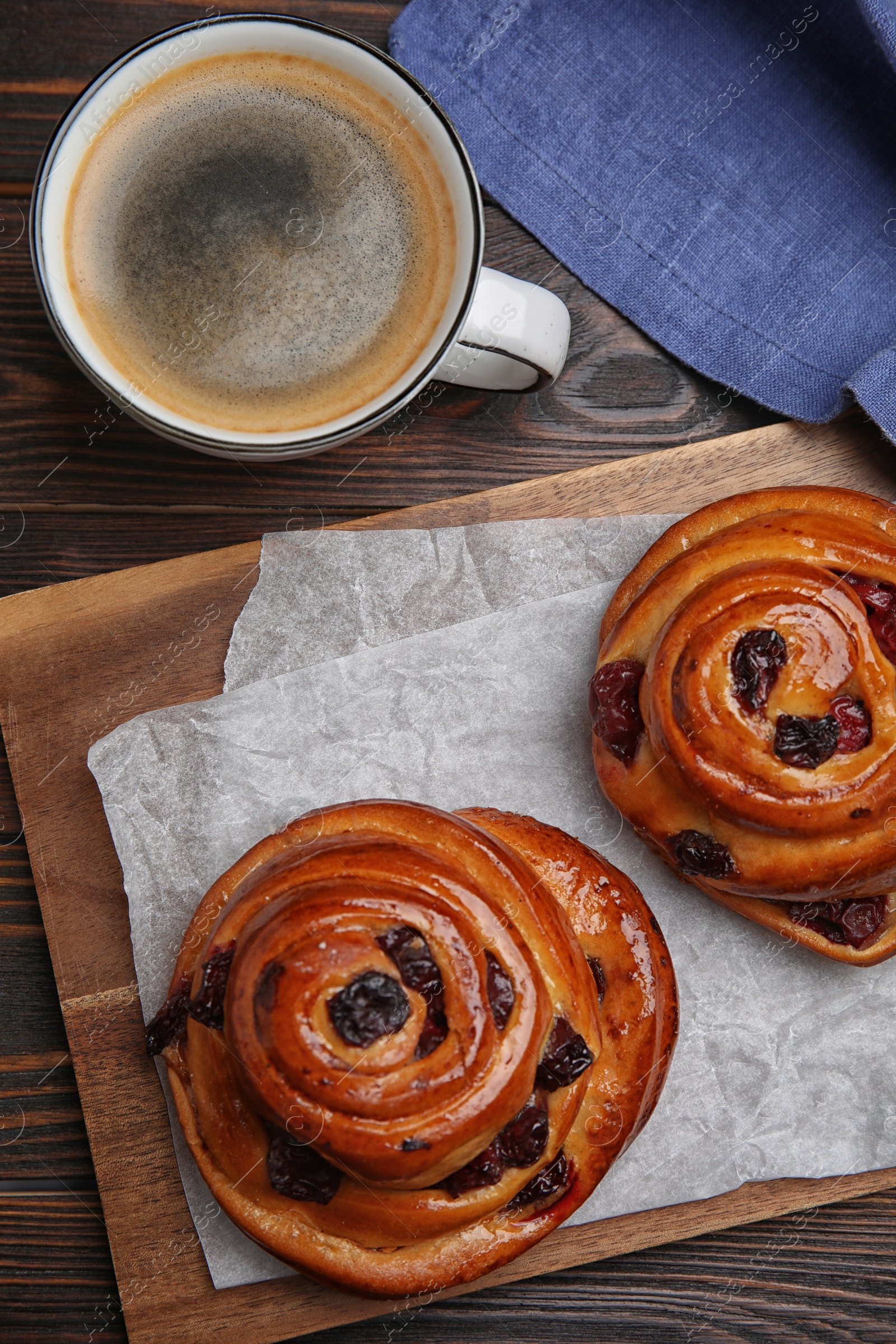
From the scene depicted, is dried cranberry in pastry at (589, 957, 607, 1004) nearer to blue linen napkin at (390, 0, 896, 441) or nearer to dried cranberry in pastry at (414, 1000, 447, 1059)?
dried cranberry in pastry at (414, 1000, 447, 1059)

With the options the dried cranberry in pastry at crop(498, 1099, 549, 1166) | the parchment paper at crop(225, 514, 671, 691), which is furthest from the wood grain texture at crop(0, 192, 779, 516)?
the dried cranberry in pastry at crop(498, 1099, 549, 1166)

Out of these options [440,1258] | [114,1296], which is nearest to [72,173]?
[440,1258]

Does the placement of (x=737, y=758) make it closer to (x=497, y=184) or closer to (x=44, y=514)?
(x=497, y=184)

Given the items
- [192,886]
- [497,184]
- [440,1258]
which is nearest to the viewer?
[440,1258]

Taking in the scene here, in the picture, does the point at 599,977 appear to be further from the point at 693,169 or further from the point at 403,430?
the point at 693,169

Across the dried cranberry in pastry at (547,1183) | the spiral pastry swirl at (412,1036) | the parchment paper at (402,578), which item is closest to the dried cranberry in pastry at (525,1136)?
the spiral pastry swirl at (412,1036)

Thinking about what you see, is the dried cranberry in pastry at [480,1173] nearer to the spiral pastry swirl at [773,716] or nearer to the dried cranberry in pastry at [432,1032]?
the dried cranberry in pastry at [432,1032]
